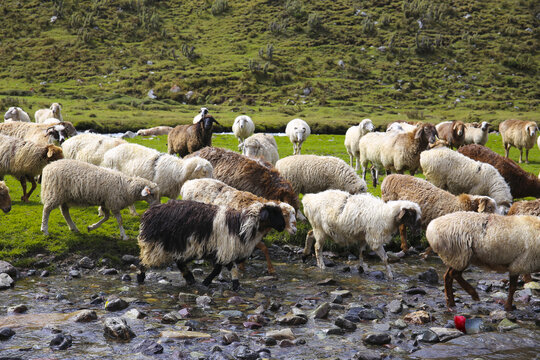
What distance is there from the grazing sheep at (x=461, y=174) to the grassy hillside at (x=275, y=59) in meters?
27.4

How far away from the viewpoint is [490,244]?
8.66m

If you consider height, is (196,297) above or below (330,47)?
below

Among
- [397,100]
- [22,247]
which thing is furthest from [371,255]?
[397,100]

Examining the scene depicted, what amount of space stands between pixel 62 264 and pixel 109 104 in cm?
4418

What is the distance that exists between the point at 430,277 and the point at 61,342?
23.0ft

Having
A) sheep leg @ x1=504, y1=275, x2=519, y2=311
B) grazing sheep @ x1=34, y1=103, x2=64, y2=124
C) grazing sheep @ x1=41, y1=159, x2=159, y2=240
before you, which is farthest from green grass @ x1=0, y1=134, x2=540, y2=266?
grazing sheep @ x1=34, y1=103, x2=64, y2=124

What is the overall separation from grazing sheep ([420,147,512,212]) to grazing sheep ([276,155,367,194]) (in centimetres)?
234

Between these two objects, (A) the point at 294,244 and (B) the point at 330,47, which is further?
(B) the point at 330,47

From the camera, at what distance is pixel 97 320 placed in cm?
802

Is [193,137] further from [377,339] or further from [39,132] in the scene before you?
[377,339]

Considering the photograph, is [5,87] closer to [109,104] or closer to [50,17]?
[109,104]

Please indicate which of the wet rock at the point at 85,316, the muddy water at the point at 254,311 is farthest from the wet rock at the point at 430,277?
the wet rock at the point at 85,316

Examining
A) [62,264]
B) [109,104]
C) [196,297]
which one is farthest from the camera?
[109,104]

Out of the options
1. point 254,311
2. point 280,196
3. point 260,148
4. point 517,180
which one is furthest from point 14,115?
point 517,180
